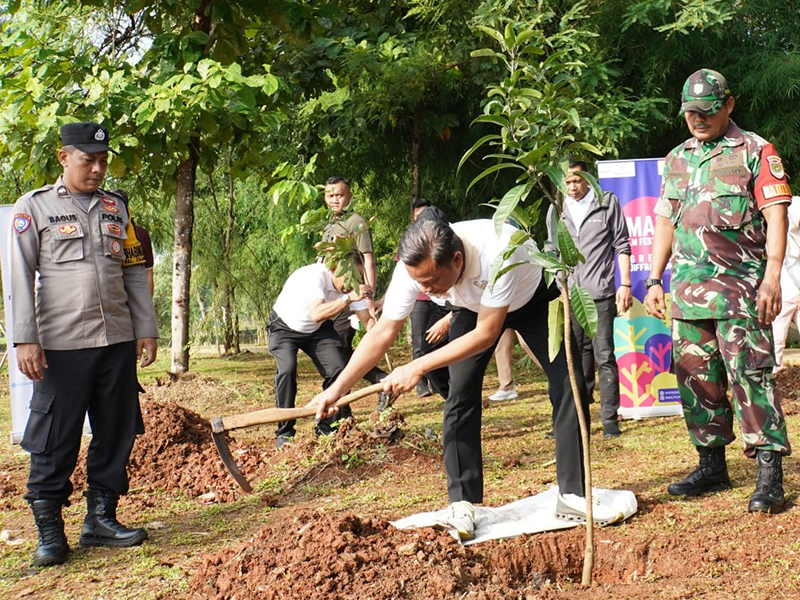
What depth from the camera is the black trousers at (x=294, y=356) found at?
6.61m

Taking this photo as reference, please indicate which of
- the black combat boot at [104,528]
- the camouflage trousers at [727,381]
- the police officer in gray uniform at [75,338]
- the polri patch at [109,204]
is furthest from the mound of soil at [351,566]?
the polri patch at [109,204]

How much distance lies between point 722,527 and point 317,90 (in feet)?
23.1

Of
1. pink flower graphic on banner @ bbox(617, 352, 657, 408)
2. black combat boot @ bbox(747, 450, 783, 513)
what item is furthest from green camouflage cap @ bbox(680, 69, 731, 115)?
pink flower graphic on banner @ bbox(617, 352, 657, 408)

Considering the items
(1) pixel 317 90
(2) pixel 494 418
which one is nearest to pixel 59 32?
(1) pixel 317 90

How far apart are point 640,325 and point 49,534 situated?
502cm

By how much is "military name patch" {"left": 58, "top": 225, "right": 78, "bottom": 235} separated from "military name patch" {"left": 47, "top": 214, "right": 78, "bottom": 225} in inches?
1.1

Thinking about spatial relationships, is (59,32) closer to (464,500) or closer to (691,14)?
(691,14)

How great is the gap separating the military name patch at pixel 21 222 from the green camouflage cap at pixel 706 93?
10.5 feet

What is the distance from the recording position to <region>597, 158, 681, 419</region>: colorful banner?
7.38m

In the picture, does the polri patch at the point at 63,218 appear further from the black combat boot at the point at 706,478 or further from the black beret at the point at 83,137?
the black combat boot at the point at 706,478

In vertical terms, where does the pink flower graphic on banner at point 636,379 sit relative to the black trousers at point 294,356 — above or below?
below

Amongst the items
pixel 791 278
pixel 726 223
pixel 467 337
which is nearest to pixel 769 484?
pixel 726 223

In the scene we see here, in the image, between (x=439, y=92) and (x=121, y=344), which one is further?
(x=439, y=92)

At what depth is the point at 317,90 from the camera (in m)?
9.70
